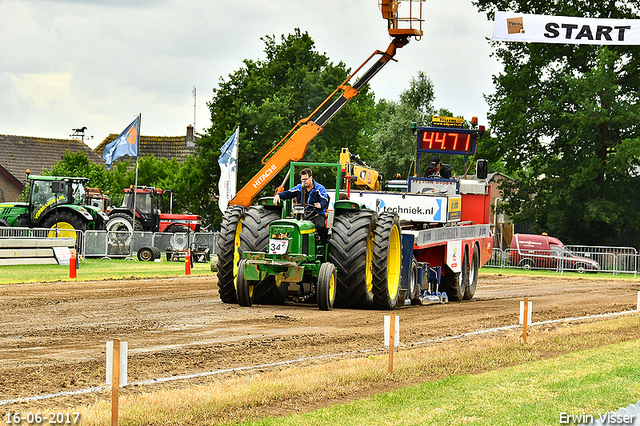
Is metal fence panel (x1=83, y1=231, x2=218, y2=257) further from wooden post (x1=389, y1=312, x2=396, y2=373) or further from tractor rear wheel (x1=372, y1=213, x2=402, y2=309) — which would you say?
wooden post (x1=389, y1=312, x2=396, y2=373)

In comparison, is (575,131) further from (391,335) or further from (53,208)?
(391,335)

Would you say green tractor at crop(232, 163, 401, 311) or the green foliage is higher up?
the green foliage

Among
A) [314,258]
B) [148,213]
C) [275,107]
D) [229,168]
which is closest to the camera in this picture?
[314,258]

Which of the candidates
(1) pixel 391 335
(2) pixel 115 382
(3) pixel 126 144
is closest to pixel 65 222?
(3) pixel 126 144

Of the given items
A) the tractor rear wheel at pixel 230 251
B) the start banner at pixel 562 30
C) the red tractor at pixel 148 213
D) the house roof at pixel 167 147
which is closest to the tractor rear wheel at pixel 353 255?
the tractor rear wheel at pixel 230 251

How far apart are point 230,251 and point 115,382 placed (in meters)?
9.07

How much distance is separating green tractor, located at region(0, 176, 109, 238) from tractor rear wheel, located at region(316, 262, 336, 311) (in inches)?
763

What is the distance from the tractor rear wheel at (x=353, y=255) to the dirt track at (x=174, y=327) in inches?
14.0

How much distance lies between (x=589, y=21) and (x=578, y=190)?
16.9 metres

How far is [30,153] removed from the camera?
212 ft

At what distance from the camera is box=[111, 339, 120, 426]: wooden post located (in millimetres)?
5910

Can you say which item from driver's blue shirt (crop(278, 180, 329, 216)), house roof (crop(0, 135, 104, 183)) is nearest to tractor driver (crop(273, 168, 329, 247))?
driver's blue shirt (crop(278, 180, 329, 216))

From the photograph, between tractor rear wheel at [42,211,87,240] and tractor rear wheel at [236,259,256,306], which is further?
tractor rear wheel at [42,211,87,240]

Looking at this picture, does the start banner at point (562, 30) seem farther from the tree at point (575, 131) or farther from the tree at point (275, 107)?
the tree at point (275, 107)
